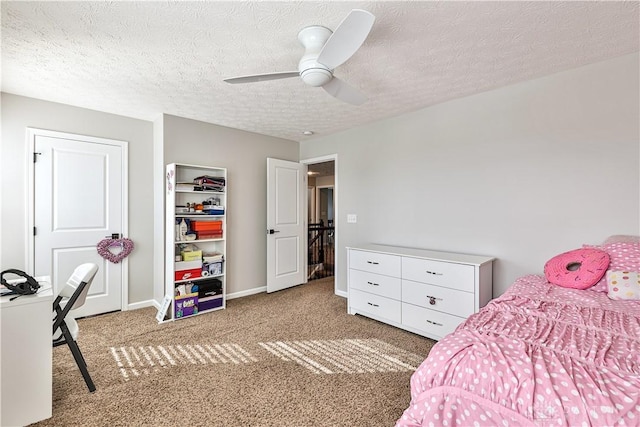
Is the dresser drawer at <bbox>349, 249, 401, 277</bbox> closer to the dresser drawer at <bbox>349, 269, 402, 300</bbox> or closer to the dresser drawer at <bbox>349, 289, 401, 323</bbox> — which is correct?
the dresser drawer at <bbox>349, 269, 402, 300</bbox>

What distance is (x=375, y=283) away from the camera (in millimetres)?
3176

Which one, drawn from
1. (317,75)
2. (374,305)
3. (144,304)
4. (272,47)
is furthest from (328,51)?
(144,304)

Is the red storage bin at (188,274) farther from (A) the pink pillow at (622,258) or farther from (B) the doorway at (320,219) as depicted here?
(A) the pink pillow at (622,258)

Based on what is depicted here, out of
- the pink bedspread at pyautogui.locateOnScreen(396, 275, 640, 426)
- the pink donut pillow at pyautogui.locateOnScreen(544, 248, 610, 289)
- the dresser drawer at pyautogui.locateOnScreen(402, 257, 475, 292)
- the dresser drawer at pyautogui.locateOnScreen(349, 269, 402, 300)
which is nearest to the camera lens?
the pink bedspread at pyautogui.locateOnScreen(396, 275, 640, 426)

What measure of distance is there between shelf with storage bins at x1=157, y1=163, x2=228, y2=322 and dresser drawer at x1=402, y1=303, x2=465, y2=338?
2.19 m

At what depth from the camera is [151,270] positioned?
372 centimetres

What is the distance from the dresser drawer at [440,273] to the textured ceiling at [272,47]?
1.64 metres

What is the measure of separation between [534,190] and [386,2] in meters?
2.05

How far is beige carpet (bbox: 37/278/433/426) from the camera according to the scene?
5.79ft

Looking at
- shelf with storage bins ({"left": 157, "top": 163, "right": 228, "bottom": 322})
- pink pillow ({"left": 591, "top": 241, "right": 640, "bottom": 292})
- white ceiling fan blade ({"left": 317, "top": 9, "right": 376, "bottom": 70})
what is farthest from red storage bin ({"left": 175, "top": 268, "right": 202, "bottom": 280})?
pink pillow ({"left": 591, "top": 241, "right": 640, "bottom": 292})

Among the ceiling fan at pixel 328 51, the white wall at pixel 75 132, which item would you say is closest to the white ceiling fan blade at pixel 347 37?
the ceiling fan at pixel 328 51

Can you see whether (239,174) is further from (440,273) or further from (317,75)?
(440,273)

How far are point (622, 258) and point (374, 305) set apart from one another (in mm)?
2023

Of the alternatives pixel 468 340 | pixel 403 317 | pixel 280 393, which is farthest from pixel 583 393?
pixel 403 317
